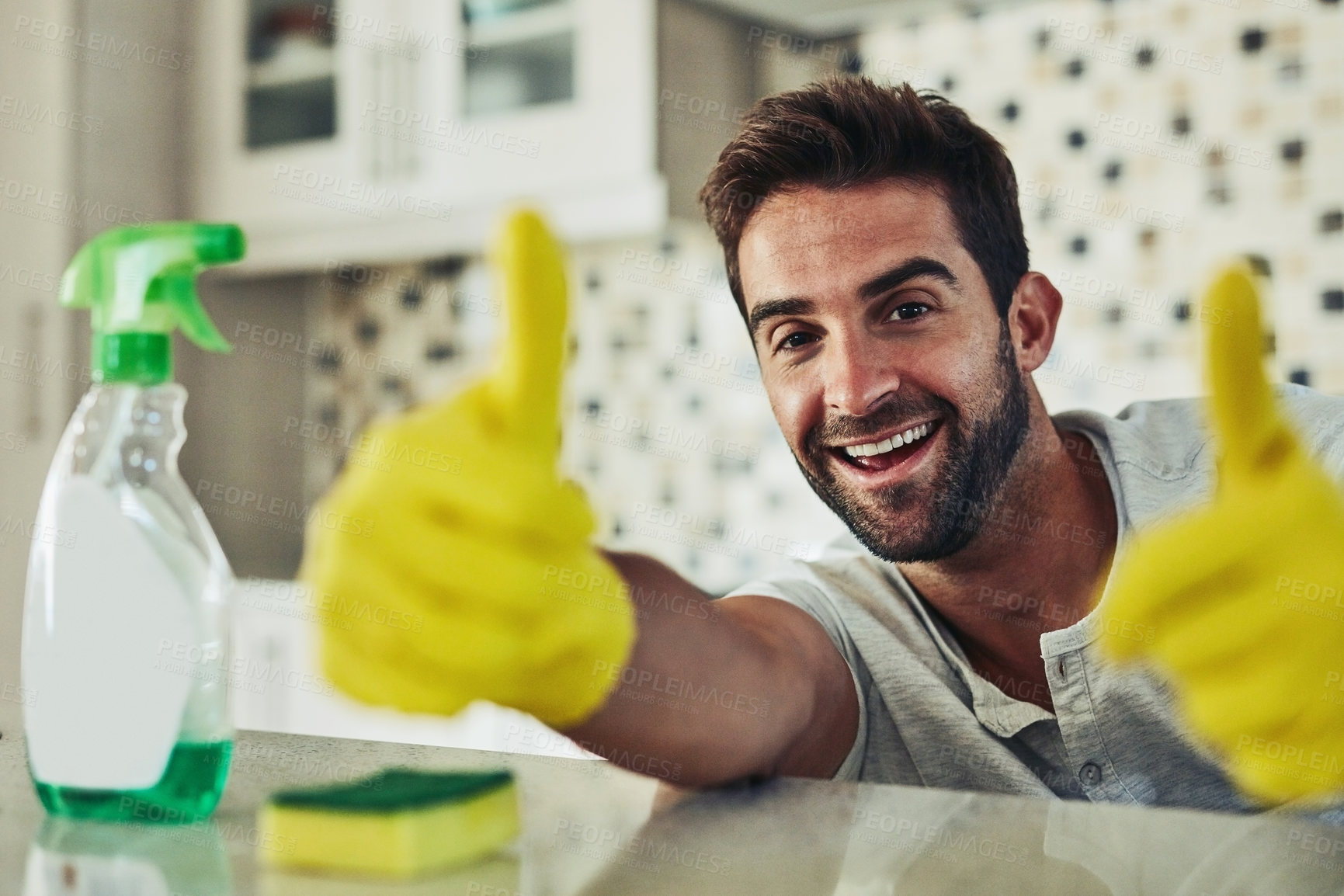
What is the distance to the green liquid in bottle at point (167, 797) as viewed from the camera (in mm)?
557

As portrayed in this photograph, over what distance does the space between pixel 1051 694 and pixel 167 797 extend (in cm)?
68

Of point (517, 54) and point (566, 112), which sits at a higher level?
point (517, 54)

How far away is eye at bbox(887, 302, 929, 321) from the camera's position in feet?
3.64

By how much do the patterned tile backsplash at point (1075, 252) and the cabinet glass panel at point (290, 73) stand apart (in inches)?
16.9

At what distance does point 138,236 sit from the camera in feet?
1.87

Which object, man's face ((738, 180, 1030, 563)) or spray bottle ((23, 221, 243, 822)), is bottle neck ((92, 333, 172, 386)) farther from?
man's face ((738, 180, 1030, 563))

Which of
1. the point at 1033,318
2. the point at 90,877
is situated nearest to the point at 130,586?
the point at 90,877

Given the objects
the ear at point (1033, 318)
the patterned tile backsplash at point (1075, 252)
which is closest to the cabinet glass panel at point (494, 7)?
the patterned tile backsplash at point (1075, 252)

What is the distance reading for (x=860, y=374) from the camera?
1.08 metres

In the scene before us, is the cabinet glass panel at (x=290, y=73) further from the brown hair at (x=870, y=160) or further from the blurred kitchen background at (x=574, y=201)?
the brown hair at (x=870, y=160)

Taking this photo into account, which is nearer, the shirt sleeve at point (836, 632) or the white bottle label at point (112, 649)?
the white bottle label at point (112, 649)

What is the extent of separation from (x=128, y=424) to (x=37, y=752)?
16cm

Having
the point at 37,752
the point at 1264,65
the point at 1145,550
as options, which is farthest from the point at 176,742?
the point at 1264,65

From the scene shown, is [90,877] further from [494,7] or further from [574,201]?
[494,7]
